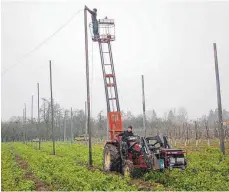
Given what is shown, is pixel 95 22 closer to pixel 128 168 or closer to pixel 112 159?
pixel 112 159

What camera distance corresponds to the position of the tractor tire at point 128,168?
1218 cm

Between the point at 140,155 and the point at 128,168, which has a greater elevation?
the point at 140,155

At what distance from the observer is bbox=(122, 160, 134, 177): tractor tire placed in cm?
1218

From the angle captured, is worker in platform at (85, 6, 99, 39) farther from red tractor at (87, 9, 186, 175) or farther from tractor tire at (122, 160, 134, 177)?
tractor tire at (122, 160, 134, 177)

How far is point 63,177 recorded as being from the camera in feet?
40.4

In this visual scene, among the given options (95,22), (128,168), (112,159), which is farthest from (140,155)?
(95,22)

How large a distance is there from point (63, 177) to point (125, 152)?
101 inches

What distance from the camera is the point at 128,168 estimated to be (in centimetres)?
1237

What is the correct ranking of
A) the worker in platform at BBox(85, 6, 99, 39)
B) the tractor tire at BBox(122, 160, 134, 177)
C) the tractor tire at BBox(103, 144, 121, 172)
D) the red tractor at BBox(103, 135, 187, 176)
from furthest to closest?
the worker in platform at BBox(85, 6, 99, 39) < the tractor tire at BBox(103, 144, 121, 172) < the tractor tire at BBox(122, 160, 134, 177) < the red tractor at BBox(103, 135, 187, 176)

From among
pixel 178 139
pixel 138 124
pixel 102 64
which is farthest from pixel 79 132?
pixel 102 64

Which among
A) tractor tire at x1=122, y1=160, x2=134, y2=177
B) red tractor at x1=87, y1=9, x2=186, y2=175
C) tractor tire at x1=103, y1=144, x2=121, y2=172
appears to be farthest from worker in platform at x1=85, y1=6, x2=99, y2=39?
tractor tire at x1=122, y1=160, x2=134, y2=177

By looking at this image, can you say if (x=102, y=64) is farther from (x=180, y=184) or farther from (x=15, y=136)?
(x=15, y=136)

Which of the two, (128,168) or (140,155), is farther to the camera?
(128,168)

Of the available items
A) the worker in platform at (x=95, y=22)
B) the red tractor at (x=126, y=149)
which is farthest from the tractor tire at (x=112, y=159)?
the worker in platform at (x=95, y=22)
